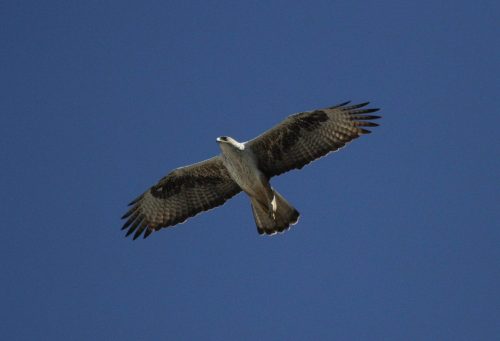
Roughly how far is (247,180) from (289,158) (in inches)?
30.8

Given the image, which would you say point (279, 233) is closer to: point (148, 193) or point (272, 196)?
point (272, 196)

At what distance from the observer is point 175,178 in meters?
14.1

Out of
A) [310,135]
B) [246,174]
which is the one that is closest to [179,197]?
[246,174]

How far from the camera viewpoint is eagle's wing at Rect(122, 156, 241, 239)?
14008mm

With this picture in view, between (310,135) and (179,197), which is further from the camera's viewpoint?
(179,197)

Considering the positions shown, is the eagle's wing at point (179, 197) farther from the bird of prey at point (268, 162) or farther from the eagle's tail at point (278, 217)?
the eagle's tail at point (278, 217)

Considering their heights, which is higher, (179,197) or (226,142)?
(226,142)

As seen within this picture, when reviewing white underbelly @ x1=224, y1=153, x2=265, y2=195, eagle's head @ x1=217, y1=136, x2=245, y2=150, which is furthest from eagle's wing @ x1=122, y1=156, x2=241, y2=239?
eagle's head @ x1=217, y1=136, x2=245, y2=150

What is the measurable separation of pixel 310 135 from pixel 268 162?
2.41ft

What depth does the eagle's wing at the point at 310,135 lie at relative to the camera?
13320 mm

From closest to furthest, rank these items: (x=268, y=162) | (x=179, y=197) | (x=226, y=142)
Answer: (x=226, y=142), (x=268, y=162), (x=179, y=197)

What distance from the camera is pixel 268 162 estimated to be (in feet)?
44.4

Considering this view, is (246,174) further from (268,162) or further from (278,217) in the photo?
(278,217)

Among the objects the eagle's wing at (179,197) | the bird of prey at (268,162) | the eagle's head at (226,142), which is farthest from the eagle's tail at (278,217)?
the eagle's head at (226,142)
